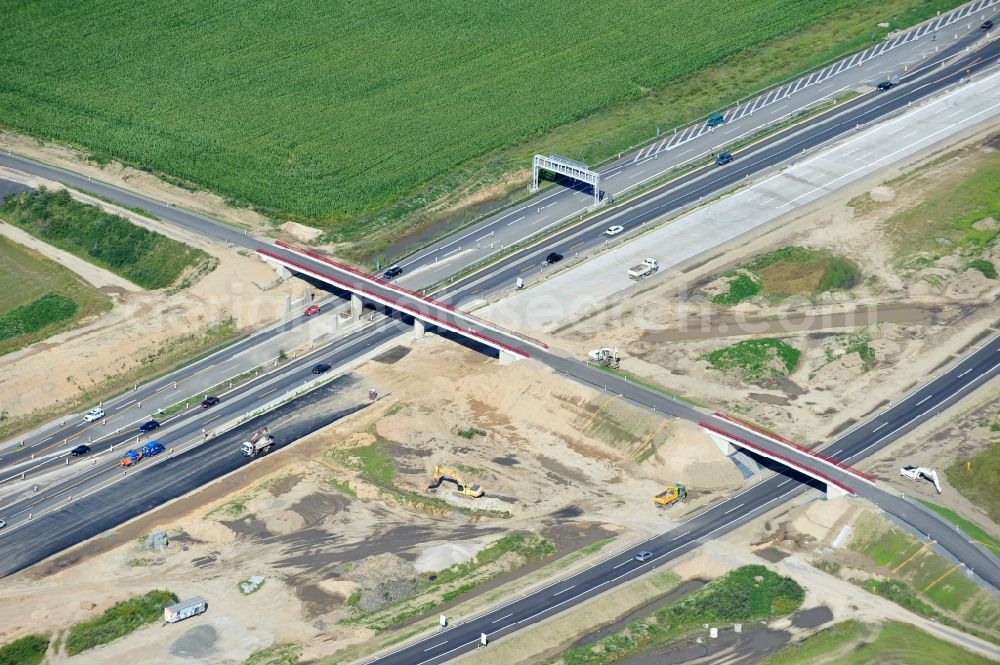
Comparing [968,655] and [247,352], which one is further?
[247,352]

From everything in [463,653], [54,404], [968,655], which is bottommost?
[968,655]

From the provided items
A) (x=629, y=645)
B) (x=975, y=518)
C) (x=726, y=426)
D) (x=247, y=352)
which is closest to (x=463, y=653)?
(x=629, y=645)

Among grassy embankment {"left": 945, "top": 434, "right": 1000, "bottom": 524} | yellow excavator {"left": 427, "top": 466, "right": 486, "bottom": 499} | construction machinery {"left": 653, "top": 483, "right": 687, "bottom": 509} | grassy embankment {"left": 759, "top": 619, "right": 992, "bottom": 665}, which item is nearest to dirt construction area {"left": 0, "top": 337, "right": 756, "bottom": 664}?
yellow excavator {"left": 427, "top": 466, "right": 486, "bottom": 499}

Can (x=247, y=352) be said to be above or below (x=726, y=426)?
above

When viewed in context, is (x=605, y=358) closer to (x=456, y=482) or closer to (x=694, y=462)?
(x=694, y=462)

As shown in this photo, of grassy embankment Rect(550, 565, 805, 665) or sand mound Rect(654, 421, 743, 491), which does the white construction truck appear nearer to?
sand mound Rect(654, 421, 743, 491)

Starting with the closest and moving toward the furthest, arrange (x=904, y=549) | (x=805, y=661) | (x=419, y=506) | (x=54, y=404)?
(x=805, y=661), (x=904, y=549), (x=419, y=506), (x=54, y=404)

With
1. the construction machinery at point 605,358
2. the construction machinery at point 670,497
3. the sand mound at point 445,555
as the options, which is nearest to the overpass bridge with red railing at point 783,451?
the construction machinery at point 670,497

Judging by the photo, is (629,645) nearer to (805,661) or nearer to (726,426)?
(805,661)
